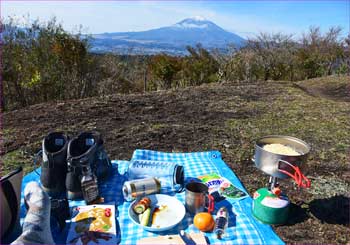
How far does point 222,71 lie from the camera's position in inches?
276

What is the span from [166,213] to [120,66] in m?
5.60

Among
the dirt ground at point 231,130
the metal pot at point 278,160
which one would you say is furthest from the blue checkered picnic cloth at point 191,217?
the metal pot at point 278,160

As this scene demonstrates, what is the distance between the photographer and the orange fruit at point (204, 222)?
137 centimetres

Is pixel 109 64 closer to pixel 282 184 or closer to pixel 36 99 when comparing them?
pixel 36 99

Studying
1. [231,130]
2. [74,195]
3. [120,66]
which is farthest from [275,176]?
[120,66]

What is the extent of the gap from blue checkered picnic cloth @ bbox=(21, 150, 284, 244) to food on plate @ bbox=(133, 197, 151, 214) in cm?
7

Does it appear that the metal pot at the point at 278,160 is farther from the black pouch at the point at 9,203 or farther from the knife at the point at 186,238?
the black pouch at the point at 9,203

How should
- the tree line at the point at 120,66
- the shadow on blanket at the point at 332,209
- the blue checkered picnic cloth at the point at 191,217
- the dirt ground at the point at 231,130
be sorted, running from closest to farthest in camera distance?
the blue checkered picnic cloth at the point at 191,217
the shadow on blanket at the point at 332,209
the dirt ground at the point at 231,130
the tree line at the point at 120,66

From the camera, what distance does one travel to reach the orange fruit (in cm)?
137

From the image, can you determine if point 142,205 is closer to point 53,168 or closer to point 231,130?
point 53,168

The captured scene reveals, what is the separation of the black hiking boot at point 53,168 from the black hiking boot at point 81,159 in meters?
0.04

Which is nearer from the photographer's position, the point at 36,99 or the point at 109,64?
the point at 36,99

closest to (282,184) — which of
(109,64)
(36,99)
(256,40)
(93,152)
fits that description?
(93,152)

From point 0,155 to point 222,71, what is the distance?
5487 millimetres
